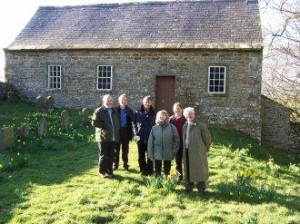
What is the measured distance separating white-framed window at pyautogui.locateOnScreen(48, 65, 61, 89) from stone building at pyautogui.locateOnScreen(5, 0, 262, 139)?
6 cm

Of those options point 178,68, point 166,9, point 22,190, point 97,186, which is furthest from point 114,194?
point 166,9

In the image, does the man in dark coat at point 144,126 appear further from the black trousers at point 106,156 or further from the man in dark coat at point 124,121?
the black trousers at point 106,156

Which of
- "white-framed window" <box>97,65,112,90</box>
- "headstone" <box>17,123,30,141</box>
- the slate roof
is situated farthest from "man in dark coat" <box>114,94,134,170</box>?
"white-framed window" <box>97,65,112,90</box>

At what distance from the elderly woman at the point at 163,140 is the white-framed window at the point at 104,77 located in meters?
12.3

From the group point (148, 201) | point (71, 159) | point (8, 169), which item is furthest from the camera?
point (71, 159)

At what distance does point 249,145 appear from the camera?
58.1 ft

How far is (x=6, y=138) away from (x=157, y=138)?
5698 millimetres

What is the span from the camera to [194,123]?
29.5ft

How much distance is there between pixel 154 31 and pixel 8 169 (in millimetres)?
12993

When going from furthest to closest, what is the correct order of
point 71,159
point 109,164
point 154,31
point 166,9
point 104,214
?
point 166,9 < point 154,31 < point 71,159 < point 109,164 < point 104,214

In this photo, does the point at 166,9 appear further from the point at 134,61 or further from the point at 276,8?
the point at 276,8

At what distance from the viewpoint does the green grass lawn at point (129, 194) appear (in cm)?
793

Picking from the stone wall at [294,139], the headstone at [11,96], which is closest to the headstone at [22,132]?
the headstone at [11,96]

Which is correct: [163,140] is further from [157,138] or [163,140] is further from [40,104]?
[40,104]
